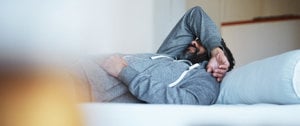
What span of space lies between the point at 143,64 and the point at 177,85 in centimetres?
12

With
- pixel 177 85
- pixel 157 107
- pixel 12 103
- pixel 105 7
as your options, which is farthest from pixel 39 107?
pixel 177 85

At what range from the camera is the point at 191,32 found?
1.34 m

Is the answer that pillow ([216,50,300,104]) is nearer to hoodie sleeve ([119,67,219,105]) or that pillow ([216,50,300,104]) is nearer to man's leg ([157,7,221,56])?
hoodie sleeve ([119,67,219,105])

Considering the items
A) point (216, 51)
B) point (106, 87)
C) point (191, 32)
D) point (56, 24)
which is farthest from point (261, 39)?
point (56, 24)

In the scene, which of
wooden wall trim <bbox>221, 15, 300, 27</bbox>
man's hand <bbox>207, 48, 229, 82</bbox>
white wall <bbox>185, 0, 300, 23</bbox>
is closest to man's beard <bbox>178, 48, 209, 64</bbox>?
man's hand <bbox>207, 48, 229, 82</bbox>

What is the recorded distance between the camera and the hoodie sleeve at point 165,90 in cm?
87

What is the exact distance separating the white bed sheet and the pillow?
0.04 meters

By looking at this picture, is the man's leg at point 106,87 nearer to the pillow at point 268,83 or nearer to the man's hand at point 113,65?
the man's hand at point 113,65

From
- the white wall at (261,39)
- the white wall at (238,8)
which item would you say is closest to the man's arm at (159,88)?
the white wall at (261,39)

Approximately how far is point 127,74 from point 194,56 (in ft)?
1.26

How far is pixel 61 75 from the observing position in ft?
1.02

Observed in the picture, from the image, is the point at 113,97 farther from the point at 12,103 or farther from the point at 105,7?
the point at 12,103

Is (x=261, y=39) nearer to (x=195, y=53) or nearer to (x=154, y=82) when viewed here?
(x=195, y=53)

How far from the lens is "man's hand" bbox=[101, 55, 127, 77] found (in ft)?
3.10
